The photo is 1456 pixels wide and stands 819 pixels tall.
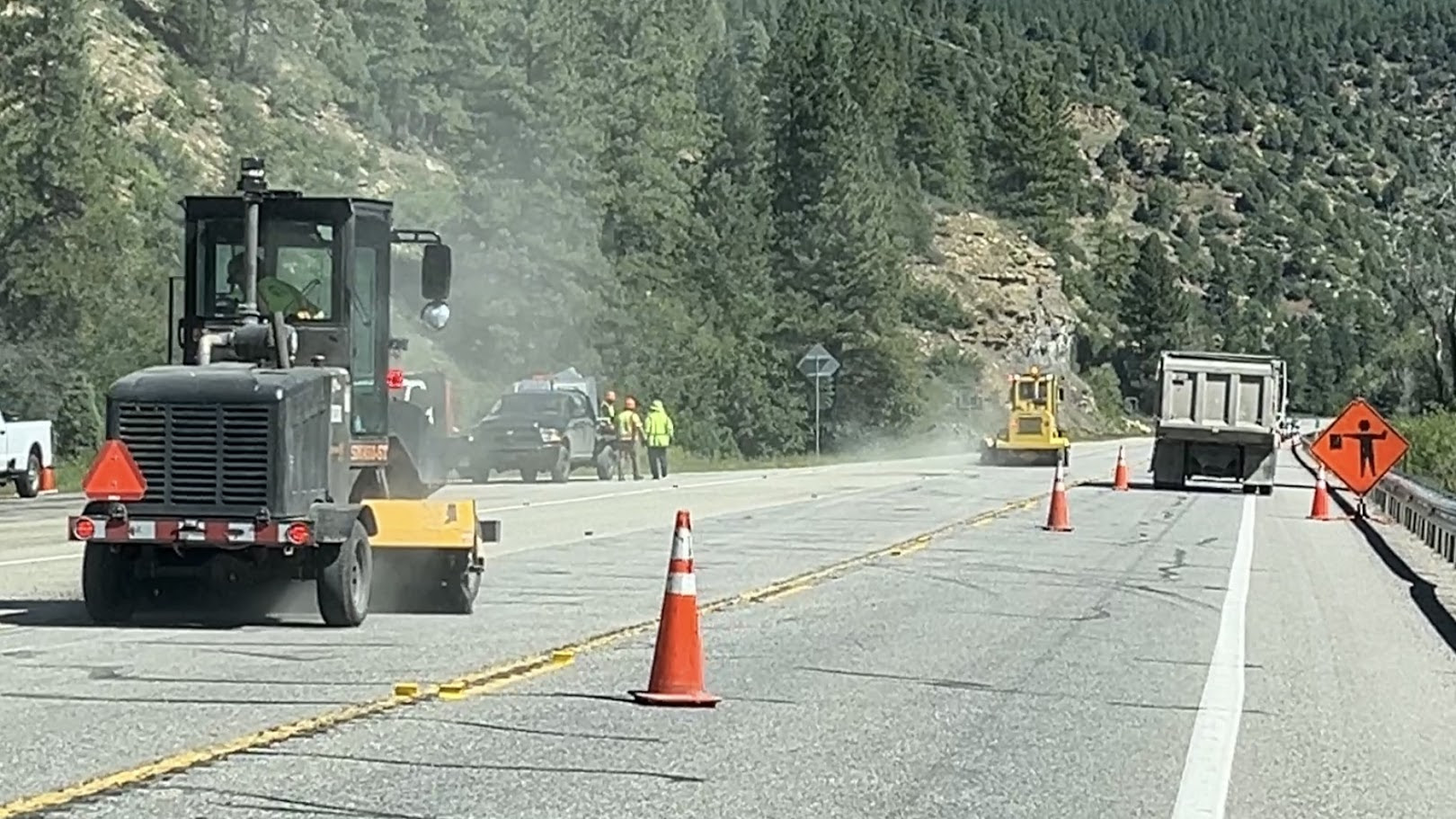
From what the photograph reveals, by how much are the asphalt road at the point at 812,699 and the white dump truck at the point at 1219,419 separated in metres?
20.7


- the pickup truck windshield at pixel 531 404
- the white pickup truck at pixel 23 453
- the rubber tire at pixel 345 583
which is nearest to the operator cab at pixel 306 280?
the rubber tire at pixel 345 583

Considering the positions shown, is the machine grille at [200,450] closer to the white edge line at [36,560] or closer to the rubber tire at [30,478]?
→ the white edge line at [36,560]

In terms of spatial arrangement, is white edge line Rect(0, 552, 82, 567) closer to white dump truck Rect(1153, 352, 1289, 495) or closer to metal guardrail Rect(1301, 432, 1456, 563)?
metal guardrail Rect(1301, 432, 1456, 563)

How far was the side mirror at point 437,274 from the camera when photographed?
54.6 ft

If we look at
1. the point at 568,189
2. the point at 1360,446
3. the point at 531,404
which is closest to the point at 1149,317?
the point at 568,189

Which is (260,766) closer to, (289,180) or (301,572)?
(301,572)

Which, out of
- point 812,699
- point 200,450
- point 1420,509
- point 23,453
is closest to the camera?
point 812,699

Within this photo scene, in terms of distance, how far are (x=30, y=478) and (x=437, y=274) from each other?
23065 mm

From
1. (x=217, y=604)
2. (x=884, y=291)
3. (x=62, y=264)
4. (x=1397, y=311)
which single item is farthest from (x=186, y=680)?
(x=1397, y=311)

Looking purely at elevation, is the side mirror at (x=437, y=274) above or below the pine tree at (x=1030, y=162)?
below

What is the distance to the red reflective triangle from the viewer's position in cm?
1441

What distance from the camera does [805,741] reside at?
10945 millimetres

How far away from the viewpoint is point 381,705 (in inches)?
459

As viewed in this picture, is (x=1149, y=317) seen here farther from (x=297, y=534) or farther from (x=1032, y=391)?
(x=297, y=534)
